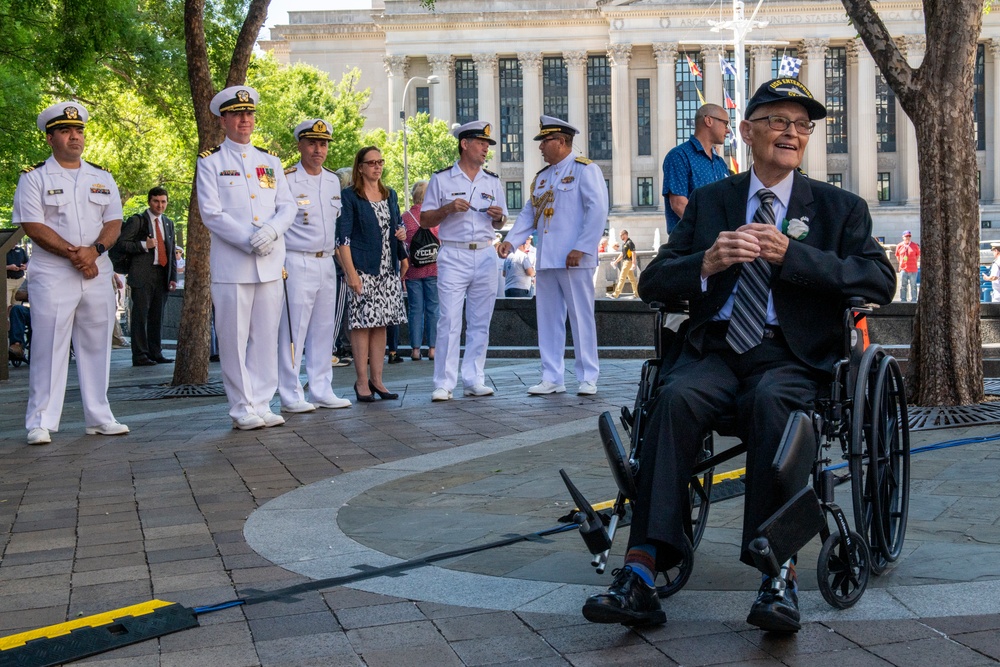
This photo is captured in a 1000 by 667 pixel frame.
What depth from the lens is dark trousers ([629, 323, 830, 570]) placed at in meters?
3.86

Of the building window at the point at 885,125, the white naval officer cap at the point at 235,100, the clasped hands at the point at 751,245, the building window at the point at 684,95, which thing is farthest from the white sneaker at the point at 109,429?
the building window at the point at 885,125

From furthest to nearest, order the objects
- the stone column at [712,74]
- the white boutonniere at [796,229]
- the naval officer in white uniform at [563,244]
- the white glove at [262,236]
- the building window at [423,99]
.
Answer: the building window at [423,99], the stone column at [712,74], the naval officer in white uniform at [563,244], the white glove at [262,236], the white boutonniere at [796,229]

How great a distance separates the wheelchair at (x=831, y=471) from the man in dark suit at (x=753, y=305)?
0.27 feet

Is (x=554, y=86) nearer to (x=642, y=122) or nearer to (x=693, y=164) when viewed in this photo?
(x=642, y=122)

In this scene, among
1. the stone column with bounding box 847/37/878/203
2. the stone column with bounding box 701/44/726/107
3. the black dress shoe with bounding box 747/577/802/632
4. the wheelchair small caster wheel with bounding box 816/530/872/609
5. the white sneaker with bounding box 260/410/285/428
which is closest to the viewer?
the black dress shoe with bounding box 747/577/802/632

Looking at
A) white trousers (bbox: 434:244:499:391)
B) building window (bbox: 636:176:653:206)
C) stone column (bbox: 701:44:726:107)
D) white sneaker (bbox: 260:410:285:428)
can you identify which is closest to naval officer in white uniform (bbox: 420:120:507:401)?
white trousers (bbox: 434:244:499:391)

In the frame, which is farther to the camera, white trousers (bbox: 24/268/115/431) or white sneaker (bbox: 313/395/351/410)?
white sneaker (bbox: 313/395/351/410)

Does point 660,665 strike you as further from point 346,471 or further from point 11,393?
point 11,393

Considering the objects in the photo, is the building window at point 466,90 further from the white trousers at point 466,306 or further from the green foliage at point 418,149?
the white trousers at point 466,306

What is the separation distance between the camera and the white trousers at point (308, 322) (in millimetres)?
9859

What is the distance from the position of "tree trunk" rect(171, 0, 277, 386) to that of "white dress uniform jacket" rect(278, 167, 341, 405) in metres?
2.13

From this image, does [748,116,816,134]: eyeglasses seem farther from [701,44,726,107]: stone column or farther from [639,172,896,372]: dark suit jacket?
[701,44,726,107]: stone column

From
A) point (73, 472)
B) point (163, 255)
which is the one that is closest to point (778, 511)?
point (73, 472)

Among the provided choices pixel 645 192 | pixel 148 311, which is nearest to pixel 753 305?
pixel 148 311
